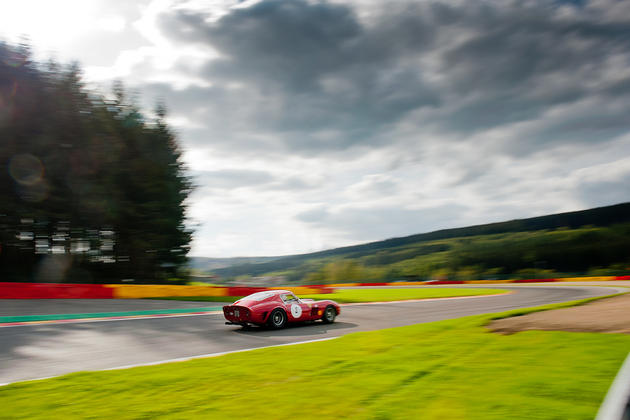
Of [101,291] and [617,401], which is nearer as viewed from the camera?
[617,401]

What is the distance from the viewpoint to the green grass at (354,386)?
3982 mm

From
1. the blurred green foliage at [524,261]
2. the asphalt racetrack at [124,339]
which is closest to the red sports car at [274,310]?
the asphalt racetrack at [124,339]

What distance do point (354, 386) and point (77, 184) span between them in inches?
920

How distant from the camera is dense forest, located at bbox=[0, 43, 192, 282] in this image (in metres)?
21.6

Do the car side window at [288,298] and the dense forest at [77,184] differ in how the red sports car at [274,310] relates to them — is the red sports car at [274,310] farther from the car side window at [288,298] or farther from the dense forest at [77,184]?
the dense forest at [77,184]

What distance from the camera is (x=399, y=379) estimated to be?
5.06 m

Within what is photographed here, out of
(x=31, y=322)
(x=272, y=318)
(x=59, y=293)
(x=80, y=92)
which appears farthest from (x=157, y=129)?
(x=272, y=318)

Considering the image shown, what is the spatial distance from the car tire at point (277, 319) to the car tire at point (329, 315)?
1.52 m

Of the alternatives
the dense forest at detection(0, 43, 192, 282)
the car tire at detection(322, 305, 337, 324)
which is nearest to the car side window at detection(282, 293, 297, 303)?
the car tire at detection(322, 305, 337, 324)

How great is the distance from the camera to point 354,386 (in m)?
4.83

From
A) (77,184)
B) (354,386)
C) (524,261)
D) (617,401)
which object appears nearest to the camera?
(617,401)

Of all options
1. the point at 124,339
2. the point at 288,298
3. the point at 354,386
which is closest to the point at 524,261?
the point at 288,298

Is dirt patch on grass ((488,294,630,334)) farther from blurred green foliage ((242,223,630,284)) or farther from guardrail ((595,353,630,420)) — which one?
blurred green foliage ((242,223,630,284))

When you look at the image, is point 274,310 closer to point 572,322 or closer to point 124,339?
point 124,339
